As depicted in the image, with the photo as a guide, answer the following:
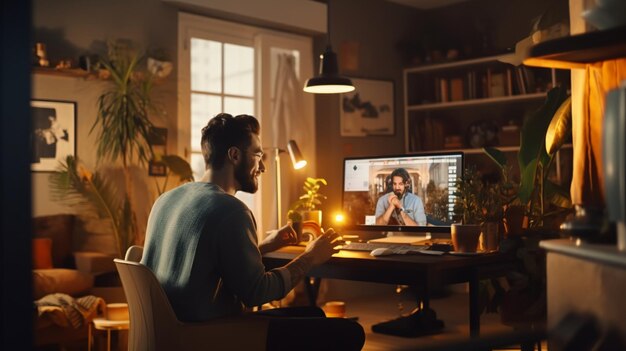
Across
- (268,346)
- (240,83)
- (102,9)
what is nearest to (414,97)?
(240,83)

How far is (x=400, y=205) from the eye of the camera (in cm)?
348

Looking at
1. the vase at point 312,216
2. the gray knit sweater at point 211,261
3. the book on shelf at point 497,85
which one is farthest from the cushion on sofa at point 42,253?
the book on shelf at point 497,85

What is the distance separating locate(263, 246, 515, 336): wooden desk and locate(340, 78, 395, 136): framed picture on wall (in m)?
3.78

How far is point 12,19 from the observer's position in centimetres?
117

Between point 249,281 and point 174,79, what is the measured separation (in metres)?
3.56

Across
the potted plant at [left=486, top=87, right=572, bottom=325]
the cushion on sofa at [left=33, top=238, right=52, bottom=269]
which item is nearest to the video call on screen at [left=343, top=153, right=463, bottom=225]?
the potted plant at [left=486, top=87, right=572, bottom=325]

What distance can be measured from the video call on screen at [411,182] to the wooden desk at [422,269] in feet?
1.67

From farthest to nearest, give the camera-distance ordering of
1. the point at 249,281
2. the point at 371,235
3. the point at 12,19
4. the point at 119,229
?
1. the point at 371,235
2. the point at 119,229
3. the point at 249,281
4. the point at 12,19

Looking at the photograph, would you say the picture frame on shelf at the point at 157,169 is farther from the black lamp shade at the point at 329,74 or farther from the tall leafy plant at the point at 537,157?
the tall leafy plant at the point at 537,157

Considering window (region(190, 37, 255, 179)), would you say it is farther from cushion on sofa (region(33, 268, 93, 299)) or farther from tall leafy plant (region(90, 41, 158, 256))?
cushion on sofa (region(33, 268, 93, 299))

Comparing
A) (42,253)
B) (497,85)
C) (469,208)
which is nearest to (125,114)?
(42,253)

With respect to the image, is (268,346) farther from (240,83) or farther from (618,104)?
(240,83)

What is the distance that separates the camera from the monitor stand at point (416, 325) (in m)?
4.95

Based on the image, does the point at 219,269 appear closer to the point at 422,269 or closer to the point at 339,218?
the point at 422,269
